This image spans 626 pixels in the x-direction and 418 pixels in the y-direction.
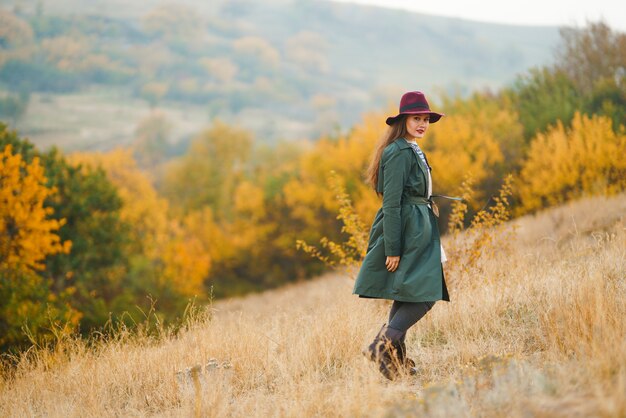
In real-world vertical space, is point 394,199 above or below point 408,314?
above

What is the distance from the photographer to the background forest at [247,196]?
17.9 meters

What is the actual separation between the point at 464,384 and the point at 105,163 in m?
46.2

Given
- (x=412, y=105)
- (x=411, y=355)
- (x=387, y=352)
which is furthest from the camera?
(x=411, y=355)

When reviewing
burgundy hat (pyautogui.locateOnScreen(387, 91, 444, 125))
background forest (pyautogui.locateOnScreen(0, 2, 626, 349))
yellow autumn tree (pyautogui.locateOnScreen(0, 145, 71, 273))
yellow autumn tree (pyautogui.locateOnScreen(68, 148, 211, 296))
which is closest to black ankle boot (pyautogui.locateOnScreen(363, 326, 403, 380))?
burgundy hat (pyautogui.locateOnScreen(387, 91, 444, 125))

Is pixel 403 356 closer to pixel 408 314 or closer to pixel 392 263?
pixel 408 314

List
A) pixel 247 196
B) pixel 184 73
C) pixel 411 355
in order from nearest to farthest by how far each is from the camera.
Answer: pixel 411 355 < pixel 247 196 < pixel 184 73

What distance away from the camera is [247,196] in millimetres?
35656

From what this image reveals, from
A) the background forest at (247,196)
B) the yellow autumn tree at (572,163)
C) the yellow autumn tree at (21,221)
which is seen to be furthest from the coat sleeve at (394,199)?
the yellow autumn tree at (572,163)

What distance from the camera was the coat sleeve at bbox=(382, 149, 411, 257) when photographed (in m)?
3.30

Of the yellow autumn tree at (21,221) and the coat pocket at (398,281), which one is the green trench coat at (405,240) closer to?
the coat pocket at (398,281)

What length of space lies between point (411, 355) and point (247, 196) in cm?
3201

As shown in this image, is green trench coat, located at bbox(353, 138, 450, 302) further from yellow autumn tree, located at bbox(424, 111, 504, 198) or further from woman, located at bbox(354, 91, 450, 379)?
yellow autumn tree, located at bbox(424, 111, 504, 198)

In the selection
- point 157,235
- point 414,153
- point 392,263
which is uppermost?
point 414,153

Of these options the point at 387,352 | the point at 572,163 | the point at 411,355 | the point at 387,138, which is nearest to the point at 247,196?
the point at 572,163
